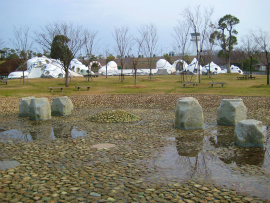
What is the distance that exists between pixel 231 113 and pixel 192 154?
3.41 metres

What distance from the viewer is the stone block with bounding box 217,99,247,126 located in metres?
8.55

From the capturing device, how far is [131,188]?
13.6ft

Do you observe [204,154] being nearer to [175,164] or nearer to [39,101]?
[175,164]

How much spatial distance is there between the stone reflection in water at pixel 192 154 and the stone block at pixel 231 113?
163 cm

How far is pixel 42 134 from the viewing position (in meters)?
7.94

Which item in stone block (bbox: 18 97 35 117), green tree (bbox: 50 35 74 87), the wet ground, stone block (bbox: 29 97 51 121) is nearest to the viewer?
the wet ground

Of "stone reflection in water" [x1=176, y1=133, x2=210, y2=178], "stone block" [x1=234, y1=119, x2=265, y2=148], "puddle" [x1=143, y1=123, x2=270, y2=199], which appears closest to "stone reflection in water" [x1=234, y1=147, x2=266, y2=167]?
"puddle" [x1=143, y1=123, x2=270, y2=199]

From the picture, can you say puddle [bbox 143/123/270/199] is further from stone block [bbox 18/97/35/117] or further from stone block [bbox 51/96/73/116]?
stone block [bbox 18/97/35/117]

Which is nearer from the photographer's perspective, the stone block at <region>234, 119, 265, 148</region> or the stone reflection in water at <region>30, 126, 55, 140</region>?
the stone block at <region>234, 119, 265, 148</region>

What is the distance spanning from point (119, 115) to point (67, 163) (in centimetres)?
460

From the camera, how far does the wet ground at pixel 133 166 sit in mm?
3971

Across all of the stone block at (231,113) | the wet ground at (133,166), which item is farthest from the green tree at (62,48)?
the stone block at (231,113)

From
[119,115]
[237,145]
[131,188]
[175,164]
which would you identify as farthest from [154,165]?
[119,115]

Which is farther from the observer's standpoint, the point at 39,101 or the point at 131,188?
the point at 39,101
